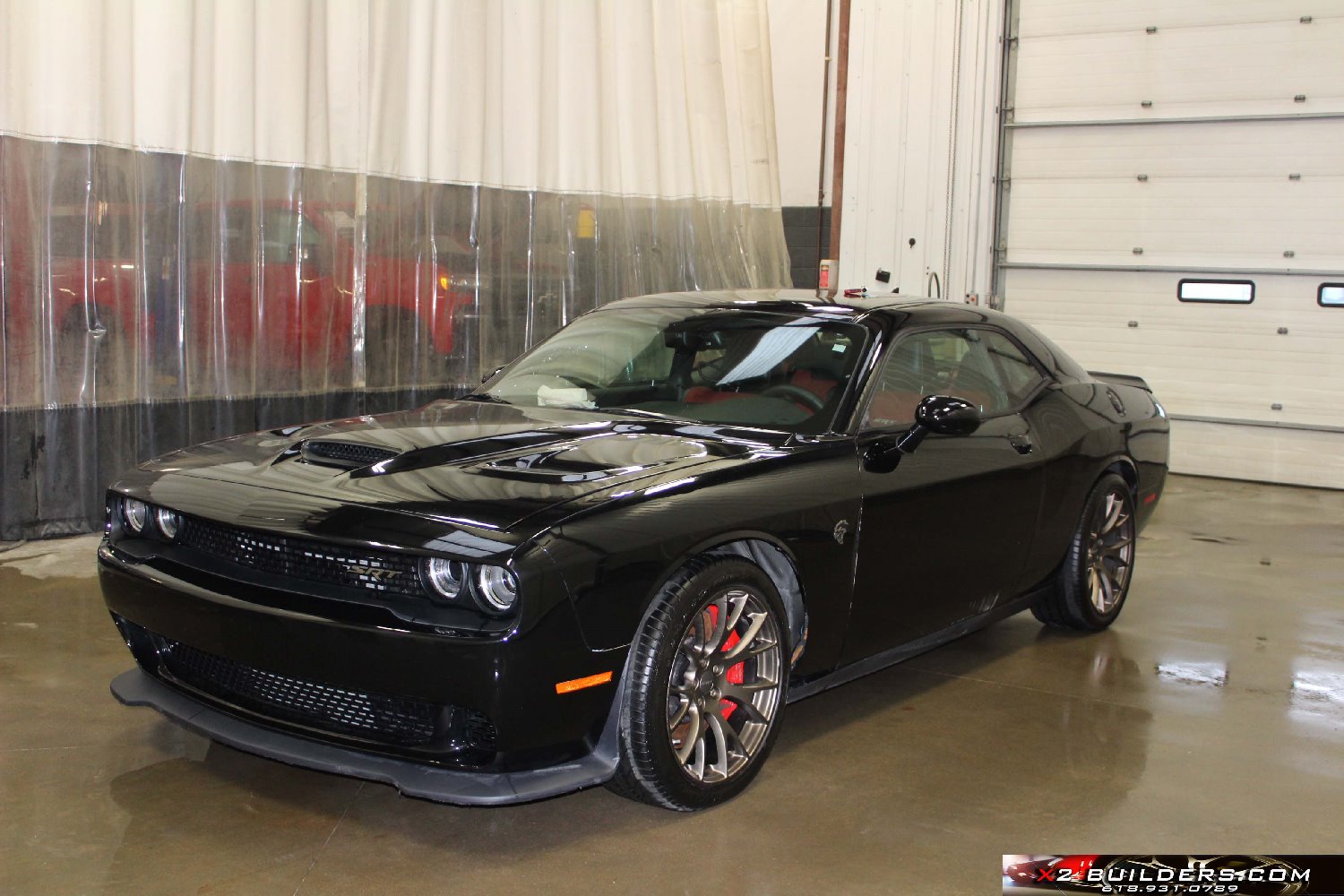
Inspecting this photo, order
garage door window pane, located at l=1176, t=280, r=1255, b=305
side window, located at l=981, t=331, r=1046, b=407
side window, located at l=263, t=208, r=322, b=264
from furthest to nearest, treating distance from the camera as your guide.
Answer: garage door window pane, located at l=1176, t=280, r=1255, b=305 < side window, located at l=263, t=208, r=322, b=264 < side window, located at l=981, t=331, r=1046, b=407

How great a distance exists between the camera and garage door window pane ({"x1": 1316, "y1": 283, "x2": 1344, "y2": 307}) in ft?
29.2

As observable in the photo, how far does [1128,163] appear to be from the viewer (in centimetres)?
959

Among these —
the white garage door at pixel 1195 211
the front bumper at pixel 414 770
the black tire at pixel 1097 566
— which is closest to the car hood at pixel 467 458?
the front bumper at pixel 414 770

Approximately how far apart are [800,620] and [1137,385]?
9.08 feet

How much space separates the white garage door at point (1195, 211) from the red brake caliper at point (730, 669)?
748 centimetres

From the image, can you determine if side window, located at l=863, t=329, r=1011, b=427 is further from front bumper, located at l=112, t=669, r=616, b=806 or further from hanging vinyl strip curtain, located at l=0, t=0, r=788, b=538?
hanging vinyl strip curtain, located at l=0, t=0, r=788, b=538

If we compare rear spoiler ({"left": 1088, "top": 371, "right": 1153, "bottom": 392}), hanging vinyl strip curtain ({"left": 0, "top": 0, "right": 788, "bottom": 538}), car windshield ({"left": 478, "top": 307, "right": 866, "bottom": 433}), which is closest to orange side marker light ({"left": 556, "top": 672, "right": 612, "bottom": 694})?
car windshield ({"left": 478, "top": 307, "right": 866, "bottom": 433})

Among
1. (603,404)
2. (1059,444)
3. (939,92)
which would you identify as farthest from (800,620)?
(939,92)

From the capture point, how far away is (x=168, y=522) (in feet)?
9.97

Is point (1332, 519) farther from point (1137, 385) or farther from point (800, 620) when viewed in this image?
point (800, 620)

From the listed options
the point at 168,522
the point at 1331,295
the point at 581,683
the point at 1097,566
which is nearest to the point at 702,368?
the point at 581,683

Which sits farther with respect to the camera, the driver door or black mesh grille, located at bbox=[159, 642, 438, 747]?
the driver door

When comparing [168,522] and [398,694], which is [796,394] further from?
[168,522]

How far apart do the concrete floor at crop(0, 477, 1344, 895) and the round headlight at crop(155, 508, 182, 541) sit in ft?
2.05
